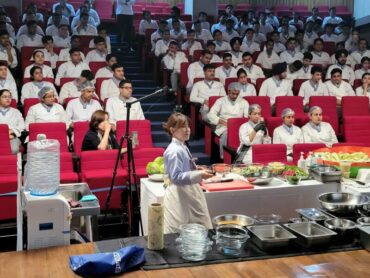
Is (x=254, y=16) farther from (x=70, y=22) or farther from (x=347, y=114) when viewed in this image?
(x=347, y=114)

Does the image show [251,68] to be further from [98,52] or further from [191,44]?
[98,52]

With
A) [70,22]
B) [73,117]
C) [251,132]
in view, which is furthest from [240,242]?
[70,22]

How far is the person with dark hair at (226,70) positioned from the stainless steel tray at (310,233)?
5819 millimetres

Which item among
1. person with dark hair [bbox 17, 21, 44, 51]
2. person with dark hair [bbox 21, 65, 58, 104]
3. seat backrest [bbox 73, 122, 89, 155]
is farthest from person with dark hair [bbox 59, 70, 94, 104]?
person with dark hair [bbox 17, 21, 44, 51]

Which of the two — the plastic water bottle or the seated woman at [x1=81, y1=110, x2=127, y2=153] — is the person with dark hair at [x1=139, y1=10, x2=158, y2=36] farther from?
the plastic water bottle

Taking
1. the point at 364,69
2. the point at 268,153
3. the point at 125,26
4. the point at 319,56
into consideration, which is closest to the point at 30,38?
A: the point at 125,26

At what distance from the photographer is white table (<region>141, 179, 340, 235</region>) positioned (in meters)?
3.94

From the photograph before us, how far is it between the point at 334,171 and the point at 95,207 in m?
1.88

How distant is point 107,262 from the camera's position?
2373mm

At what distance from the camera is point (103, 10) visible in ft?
43.8

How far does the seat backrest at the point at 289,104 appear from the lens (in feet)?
23.4

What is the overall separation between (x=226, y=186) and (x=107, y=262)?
5.61 feet

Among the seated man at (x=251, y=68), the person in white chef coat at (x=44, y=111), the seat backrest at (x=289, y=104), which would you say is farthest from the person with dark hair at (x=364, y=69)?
the person in white chef coat at (x=44, y=111)

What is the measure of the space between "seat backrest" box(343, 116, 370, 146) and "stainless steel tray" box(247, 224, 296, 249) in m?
4.06
